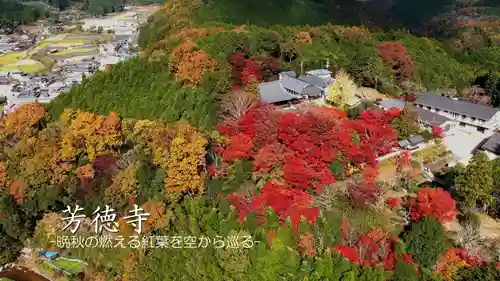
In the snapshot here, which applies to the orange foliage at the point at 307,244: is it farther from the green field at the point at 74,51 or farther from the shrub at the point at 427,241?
the green field at the point at 74,51

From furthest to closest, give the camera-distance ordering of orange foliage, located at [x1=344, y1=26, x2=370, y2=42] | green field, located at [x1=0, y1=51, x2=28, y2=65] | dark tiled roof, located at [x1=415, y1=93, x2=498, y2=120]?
1. green field, located at [x1=0, y1=51, x2=28, y2=65]
2. orange foliage, located at [x1=344, y1=26, x2=370, y2=42]
3. dark tiled roof, located at [x1=415, y1=93, x2=498, y2=120]

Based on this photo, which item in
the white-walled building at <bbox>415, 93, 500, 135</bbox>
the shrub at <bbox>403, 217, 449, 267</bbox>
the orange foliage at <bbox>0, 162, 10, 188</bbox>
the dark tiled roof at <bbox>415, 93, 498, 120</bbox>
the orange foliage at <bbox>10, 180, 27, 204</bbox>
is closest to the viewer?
the shrub at <bbox>403, 217, 449, 267</bbox>

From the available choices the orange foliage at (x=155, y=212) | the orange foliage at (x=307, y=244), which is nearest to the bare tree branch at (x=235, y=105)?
the orange foliage at (x=155, y=212)

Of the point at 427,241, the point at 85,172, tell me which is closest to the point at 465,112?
the point at 427,241

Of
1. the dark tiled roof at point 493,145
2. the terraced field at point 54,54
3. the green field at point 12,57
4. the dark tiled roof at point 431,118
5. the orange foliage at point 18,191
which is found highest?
the dark tiled roof at point 431,118

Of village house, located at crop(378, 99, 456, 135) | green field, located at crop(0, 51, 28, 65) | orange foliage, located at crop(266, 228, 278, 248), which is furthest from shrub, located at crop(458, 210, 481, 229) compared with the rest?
green field, located at crop(0, 51, 28, 65)

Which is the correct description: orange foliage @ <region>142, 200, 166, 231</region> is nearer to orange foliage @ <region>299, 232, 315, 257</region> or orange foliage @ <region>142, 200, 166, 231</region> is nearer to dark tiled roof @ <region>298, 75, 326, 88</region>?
orange foliage @ <region>299, 232, 315, 257</region>
